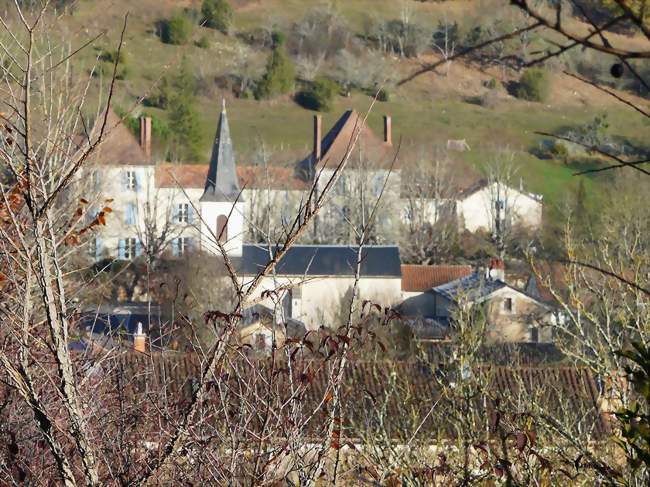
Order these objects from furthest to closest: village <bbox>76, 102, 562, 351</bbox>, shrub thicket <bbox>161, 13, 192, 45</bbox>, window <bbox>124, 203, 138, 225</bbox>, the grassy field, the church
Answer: shrub thicket <bbox>161, 13, 192, 45</bbox> < the grassy field < window <bbox>124, 203, 138, 225</bbox> < the church < village <bbox>76, 102, 562, 351</bbox>

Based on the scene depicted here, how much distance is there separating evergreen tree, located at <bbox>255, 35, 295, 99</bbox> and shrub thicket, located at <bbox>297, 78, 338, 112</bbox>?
85.2 inches

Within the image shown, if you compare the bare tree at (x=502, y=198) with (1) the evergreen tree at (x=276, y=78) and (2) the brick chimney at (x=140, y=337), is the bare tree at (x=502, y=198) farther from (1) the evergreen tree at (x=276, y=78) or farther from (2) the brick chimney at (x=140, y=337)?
(2) the brick chimney at (x=140, y=337)

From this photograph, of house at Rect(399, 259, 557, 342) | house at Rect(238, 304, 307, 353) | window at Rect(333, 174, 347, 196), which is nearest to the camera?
house at Rect(238, 304, 307, 353)

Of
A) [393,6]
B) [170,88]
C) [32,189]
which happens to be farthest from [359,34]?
[32,189]

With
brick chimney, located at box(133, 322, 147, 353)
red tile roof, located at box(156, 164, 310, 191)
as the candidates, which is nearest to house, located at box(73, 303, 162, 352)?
brick chimney, located at box(133, 322, 147, 353)

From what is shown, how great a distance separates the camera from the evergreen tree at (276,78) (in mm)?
71625

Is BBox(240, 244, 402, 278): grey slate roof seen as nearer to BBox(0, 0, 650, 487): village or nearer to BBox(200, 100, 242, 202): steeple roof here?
BBox(0, 0, 650, 487): village

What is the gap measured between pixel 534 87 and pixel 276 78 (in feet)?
54.6

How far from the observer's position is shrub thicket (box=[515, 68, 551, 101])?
6838 cm

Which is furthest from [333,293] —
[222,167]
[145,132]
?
[145,132]

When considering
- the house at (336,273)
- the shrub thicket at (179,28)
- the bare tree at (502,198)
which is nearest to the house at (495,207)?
the bare tree at (502,198)

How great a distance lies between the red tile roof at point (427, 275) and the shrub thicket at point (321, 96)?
2818cm

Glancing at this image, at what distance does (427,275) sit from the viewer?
41875mm

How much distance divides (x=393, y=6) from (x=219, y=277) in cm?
5759
